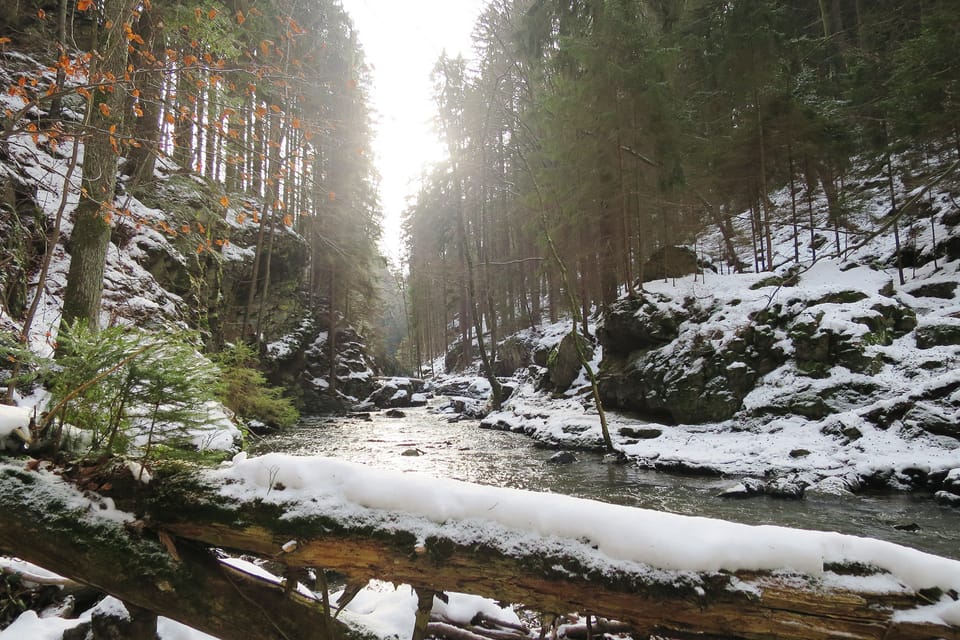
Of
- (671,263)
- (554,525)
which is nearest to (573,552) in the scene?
(554,525)

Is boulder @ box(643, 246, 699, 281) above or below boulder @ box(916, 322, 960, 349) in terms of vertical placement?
above

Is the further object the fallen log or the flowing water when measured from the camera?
the flowing water

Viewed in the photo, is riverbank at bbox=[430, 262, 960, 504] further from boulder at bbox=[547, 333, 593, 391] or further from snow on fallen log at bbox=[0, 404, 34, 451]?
snow on fallen log at bbox=[0, 404, 34, 451]

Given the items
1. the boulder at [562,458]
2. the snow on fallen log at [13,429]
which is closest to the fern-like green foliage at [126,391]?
the snow on fallen log at [13,429]

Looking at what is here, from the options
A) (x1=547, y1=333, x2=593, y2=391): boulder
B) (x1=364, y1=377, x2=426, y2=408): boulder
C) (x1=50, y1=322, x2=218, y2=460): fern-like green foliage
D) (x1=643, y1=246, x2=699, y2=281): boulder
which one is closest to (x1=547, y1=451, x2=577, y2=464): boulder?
(x1=547, y1=333, x2=593, y2=391): boulder

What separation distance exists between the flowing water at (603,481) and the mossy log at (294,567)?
13.7ft

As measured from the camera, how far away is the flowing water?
5.33m

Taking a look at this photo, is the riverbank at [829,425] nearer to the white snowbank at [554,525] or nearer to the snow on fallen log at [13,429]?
the white snowbank at [554,525]

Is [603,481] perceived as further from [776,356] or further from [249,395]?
[249,395]

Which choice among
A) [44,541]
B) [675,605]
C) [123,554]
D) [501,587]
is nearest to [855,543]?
[675,605]

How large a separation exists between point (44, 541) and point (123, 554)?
1.16ft

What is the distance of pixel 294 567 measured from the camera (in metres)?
Result: 2.02

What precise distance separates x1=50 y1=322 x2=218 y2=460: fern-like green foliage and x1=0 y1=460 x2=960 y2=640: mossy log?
1.04ft

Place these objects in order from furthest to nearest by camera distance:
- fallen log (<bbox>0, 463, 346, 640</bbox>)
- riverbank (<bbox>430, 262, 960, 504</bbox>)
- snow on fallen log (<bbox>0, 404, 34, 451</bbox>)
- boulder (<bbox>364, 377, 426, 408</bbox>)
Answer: boulder (<bbox>364, 377, 426, 408</bbox>) < riverbank (<bbox>430, 262, 960, 504</bbox>) < snow on fallen log (<bbox>0, 404, 34, 451</bbox>) < fallen log (<bbox>0, 463, 346, 640</bbox>)
